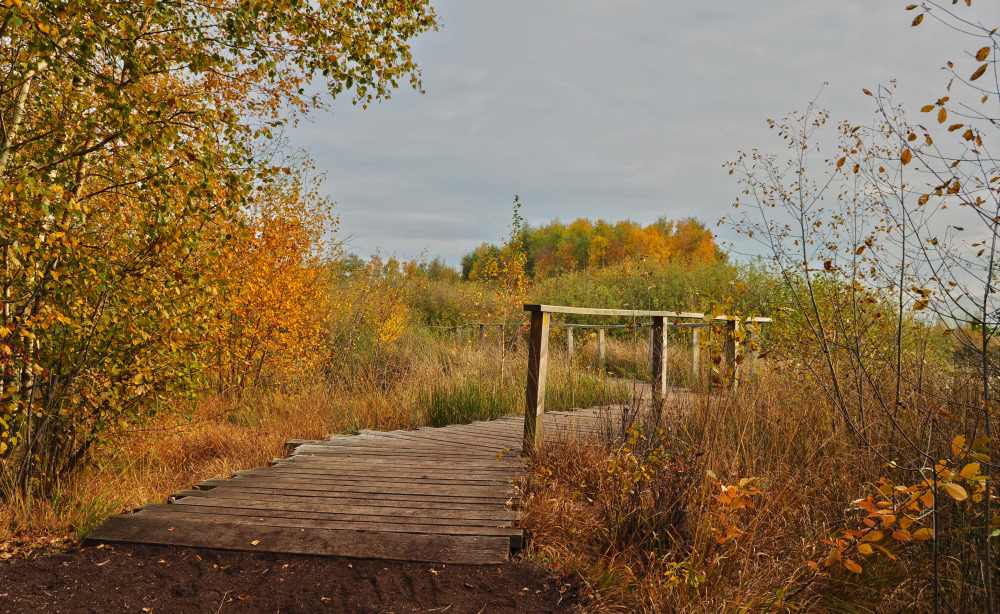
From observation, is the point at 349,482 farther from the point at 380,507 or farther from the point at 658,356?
the point at 658,356

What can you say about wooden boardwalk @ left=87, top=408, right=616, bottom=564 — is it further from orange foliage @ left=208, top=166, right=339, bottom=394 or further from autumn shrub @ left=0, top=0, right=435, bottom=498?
orange foliage @ left=208, top=166, right=339, bottom=394

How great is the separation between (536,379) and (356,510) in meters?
1.62

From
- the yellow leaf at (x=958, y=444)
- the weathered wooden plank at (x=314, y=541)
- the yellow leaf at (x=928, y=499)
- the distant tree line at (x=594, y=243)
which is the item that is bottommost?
the weathered wooden plank at (x=314, y=541)

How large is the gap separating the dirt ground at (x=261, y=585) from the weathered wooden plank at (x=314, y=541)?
0.17 ft

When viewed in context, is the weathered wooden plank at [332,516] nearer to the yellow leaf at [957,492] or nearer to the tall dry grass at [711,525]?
the tall dry grass at [711,525]

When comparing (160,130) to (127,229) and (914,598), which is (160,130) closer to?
(127,229)

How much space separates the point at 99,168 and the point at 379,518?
318 cm

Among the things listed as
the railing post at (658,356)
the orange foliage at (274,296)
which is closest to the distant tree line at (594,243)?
the orange foliage at (274,296)

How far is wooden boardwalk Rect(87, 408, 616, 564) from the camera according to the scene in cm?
344

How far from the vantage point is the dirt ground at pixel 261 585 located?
2.94 meters

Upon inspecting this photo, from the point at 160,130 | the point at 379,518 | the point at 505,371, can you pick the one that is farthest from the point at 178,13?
the point at 505,371

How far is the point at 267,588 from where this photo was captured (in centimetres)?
309

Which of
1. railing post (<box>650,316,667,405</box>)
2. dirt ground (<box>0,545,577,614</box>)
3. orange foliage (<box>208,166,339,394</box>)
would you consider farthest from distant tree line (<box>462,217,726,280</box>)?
dirt ground (<box>0,545,577,614</box>)

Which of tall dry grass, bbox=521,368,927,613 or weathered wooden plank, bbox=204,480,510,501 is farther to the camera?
weathered wooden plank, bbox=204,480,510,501
